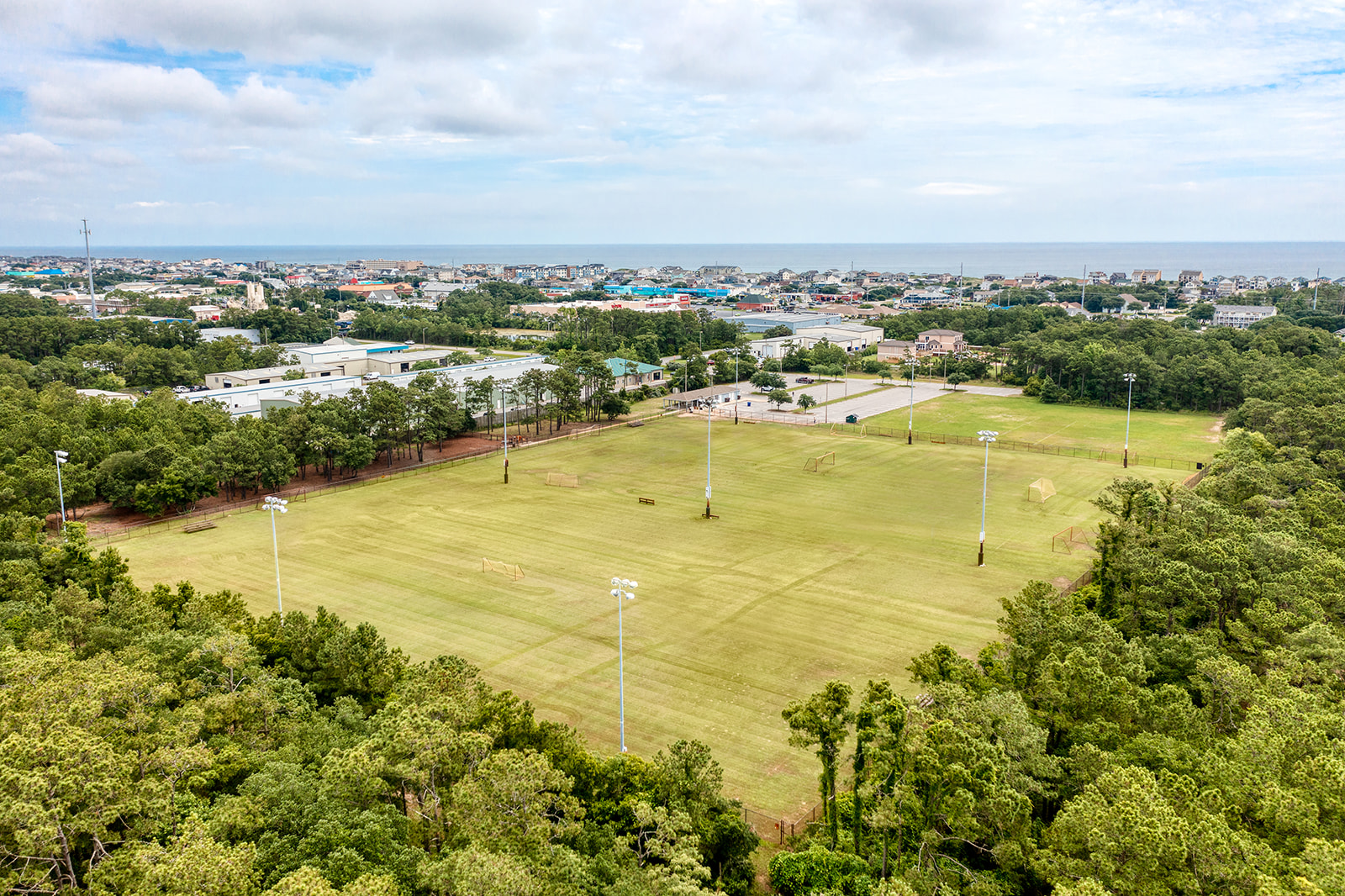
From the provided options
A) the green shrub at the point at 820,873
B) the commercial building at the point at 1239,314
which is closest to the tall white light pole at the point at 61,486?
the green shrub at the point at 820,873

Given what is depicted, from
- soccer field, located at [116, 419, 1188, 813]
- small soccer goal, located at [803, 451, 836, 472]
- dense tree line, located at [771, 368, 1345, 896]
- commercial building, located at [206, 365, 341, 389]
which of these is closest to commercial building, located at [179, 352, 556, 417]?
commercial building, located at [206, 365, 341, 389]

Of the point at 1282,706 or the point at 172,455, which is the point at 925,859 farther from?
the point at 172,455

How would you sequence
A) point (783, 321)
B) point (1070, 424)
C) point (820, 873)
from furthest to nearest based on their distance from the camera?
point (783, 321) → point (1070, 424) → point (820, 873)

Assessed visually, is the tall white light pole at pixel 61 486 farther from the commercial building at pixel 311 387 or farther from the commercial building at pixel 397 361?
the commercial building at pixel 397 361

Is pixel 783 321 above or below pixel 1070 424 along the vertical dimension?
above

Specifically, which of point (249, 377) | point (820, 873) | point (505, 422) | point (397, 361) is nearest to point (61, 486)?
point (505, 422)

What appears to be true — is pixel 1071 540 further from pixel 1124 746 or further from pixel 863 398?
pixel 863 398
